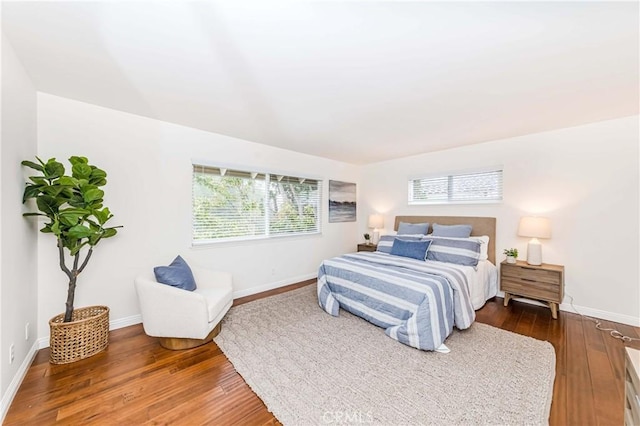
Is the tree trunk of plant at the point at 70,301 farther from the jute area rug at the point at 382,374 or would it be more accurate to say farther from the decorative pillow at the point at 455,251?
the decorative pillow at the point at 455,251

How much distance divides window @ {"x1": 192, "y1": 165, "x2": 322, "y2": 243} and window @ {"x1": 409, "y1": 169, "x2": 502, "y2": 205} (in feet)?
6.28

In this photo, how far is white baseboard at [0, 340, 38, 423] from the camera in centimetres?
161

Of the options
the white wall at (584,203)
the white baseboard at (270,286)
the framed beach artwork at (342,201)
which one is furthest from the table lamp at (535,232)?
the white baseboard at (270,286)

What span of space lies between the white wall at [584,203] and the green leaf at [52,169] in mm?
5048

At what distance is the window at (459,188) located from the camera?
3.92 metres

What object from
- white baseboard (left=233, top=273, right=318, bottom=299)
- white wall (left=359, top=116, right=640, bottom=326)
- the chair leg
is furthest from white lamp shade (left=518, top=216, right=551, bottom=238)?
the chair leg

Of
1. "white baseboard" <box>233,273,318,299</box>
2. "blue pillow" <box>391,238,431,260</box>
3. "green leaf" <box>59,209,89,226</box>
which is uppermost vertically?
"green leaf" <box>59,209,89,226</box>

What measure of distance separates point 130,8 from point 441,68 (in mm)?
2039

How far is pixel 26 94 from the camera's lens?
209 cm

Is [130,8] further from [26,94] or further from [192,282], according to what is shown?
[192,282]

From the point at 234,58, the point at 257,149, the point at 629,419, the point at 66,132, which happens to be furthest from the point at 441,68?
the point at 66,132

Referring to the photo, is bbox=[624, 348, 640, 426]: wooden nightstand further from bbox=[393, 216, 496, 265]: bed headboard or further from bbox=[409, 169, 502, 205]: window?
bbox=[409, 169, 502, 205]: window

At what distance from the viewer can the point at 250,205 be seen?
3973mm

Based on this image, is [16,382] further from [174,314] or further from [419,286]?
[419,286]
